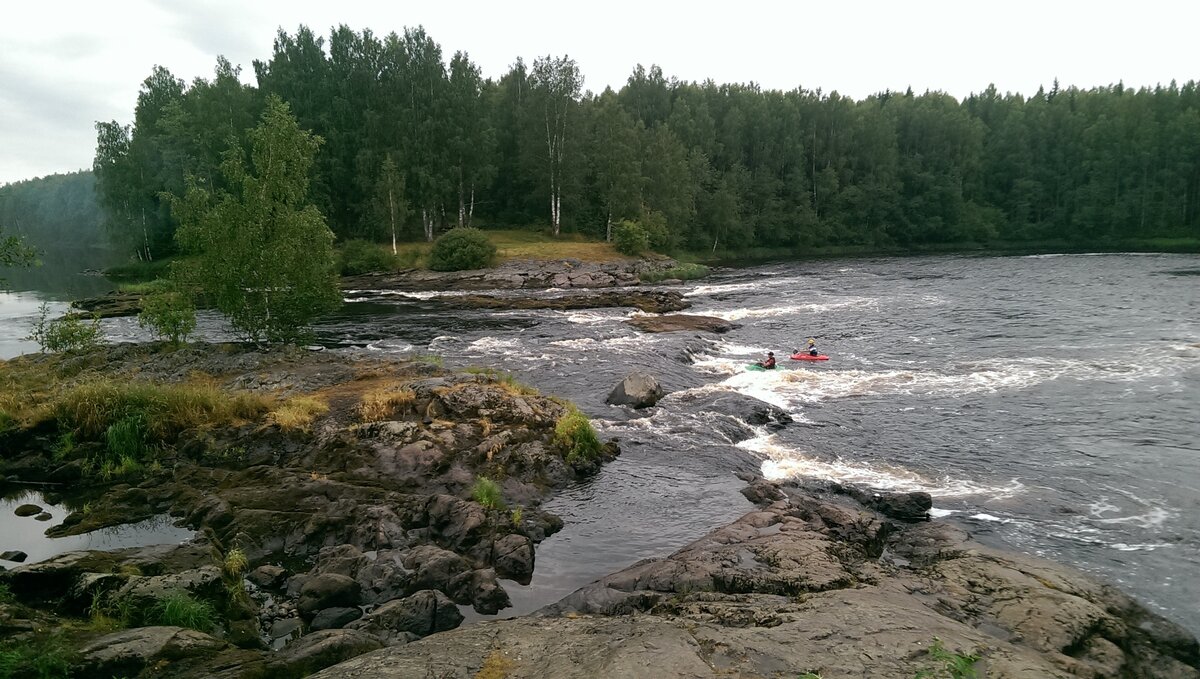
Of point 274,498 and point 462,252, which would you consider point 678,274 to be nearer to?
point 462,252

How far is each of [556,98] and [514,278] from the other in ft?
91.9

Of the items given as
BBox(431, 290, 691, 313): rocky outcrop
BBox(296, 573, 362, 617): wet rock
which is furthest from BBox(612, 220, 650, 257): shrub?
BBox(296, 573, 362, 617): wet rock

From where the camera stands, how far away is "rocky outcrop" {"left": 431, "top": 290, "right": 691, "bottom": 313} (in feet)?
158

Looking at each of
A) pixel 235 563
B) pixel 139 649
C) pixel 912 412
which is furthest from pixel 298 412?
pixel 912 412

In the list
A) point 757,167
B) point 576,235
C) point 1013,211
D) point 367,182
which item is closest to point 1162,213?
point 1013,211

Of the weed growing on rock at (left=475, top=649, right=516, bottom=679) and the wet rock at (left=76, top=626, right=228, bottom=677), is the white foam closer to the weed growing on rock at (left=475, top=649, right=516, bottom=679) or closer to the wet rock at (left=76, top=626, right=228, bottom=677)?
the weed growing on rock at (left=475, top=649, right=516, bottom=679)

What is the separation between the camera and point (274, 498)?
1594cm

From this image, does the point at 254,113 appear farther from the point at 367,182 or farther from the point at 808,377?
the point at 808,377

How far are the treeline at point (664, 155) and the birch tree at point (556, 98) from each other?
221 mm

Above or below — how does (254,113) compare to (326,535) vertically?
above

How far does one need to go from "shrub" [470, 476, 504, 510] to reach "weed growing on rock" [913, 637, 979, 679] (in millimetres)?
9900

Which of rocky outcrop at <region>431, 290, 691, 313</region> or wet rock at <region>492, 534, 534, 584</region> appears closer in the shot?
wet rock at <region>492, 534, 534, 584</region>

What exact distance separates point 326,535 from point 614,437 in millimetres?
9405

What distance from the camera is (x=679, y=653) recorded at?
876cm
